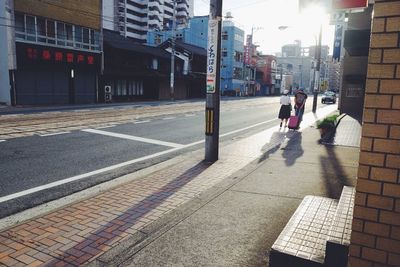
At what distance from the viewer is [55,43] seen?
89.0 ft

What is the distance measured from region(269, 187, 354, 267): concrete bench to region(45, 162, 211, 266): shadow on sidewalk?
74.9 inches

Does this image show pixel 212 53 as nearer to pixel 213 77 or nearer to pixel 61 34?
pixel 213 77

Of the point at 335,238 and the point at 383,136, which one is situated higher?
the point at 383,136

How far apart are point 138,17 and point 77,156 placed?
270ft

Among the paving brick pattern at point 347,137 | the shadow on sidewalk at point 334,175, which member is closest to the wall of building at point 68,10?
the paving brick pattern at point 347,137

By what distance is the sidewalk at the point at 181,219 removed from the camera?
347 centimetres

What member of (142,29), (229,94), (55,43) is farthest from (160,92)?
(142,29)

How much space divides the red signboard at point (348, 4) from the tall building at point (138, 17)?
76.0 meters

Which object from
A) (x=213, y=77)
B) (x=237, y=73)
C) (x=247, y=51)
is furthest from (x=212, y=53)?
(x=247, y=51)

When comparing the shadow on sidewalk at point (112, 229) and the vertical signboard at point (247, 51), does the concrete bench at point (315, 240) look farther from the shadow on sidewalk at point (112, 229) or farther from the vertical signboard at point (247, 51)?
the vertical signboard at point (247, 51)

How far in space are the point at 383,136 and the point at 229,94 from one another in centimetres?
6275

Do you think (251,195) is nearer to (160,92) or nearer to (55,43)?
(55,43)

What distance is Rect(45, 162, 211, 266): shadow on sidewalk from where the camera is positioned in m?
3.47

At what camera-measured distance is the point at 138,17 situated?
83938 mm
